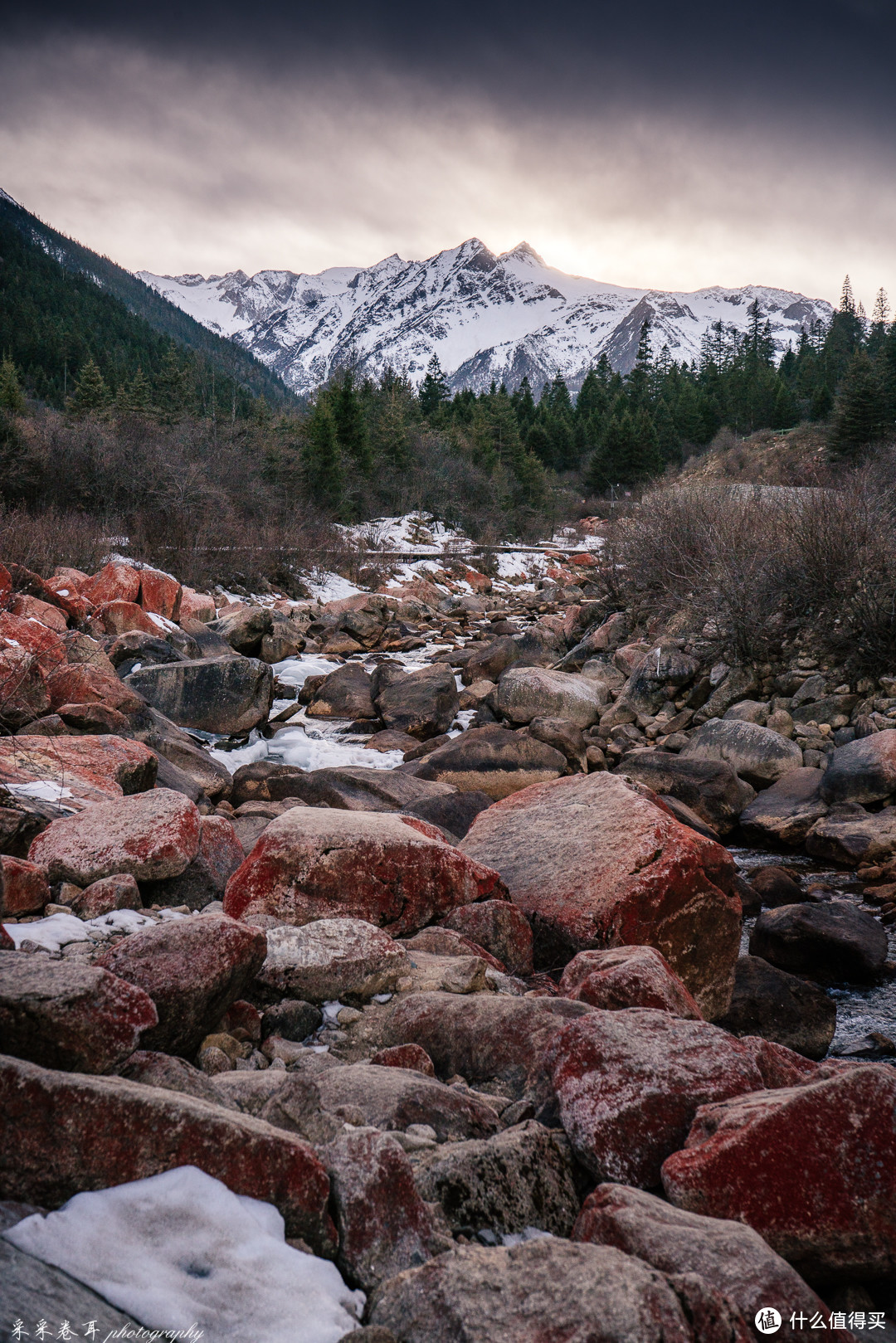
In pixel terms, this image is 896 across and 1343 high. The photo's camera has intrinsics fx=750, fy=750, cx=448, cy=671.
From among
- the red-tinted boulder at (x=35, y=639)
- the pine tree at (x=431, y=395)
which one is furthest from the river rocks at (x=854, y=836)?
the pine tree at (x=431, y=395)

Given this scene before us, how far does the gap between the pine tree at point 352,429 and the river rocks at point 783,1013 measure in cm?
3792

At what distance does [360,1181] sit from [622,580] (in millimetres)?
17561

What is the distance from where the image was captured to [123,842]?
14.6ft

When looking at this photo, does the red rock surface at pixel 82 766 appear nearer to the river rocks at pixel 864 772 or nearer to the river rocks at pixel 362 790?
the river rocks at pixel 362 790

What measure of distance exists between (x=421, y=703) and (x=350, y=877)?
816cm

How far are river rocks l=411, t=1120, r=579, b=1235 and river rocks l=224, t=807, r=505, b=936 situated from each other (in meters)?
2.00

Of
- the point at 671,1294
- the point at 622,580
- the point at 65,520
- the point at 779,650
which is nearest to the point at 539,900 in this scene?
the point at 671,1294

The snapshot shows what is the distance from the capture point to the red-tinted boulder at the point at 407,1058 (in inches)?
114

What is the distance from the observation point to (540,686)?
475 inches

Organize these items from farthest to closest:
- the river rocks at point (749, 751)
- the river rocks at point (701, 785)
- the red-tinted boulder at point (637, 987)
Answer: the river rocks at point (749, 751) < the river rocks at point (701, 785) < the red-tinted boulder at point (637, 987)

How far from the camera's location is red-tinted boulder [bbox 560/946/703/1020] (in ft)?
10.7

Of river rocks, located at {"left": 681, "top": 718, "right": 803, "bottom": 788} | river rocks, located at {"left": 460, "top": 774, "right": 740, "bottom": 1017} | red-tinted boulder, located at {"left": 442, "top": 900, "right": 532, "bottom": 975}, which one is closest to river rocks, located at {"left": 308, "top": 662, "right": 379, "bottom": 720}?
river rocks, located at {"left": 681, "top": 718, "right": 803, "bottom": 788}

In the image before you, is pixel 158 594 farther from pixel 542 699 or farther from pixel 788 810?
pixel 788 810

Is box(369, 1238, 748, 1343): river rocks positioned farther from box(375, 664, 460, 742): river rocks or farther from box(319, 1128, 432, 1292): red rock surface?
box(375, 664, 460, 742): river rocks
